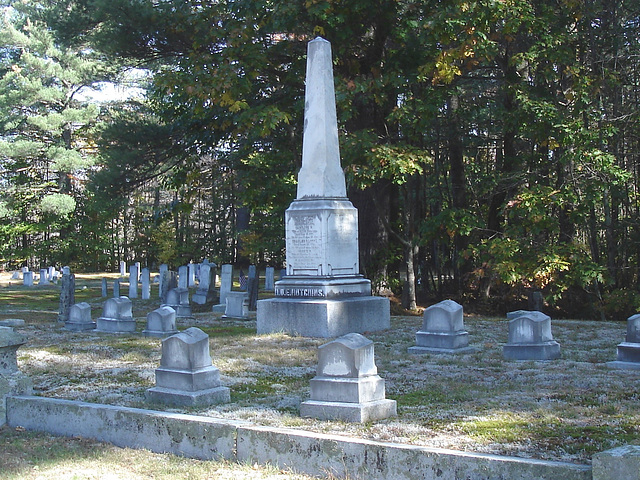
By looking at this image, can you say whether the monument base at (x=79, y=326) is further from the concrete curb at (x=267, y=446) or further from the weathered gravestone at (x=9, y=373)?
the concrete curb at (x=267, y=446)

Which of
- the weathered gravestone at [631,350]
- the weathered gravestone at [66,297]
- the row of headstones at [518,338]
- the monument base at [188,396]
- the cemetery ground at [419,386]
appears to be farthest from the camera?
the weathered gravestone at [66,297]

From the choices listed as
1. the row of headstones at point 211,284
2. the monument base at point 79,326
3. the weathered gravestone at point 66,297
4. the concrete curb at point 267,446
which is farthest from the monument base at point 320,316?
the concrete curb at point 267,446

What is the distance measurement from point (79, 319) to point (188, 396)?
7.78 m

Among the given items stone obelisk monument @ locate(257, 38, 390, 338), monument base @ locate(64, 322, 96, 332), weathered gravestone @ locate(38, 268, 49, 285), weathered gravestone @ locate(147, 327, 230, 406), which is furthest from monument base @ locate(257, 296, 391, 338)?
weathered gravestone @ locate(38, 268, 49, 285)

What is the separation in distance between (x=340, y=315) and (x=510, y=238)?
589 cm

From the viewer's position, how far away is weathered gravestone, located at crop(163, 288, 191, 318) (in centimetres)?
1592

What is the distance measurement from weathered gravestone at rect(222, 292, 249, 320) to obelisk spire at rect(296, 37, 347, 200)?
3699 millimetres

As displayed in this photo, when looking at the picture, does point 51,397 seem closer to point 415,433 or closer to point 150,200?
point 415,433

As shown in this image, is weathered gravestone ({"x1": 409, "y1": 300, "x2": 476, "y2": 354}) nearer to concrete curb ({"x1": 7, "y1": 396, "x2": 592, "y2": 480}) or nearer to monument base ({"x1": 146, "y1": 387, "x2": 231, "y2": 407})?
monument base ({"x1": 146, "y1": 387, "x2": 231, "y2": 407})

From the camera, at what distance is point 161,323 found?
1257 cm

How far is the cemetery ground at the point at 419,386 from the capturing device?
5.46 meters

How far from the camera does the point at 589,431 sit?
549cm

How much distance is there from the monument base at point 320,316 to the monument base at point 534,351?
302 cm

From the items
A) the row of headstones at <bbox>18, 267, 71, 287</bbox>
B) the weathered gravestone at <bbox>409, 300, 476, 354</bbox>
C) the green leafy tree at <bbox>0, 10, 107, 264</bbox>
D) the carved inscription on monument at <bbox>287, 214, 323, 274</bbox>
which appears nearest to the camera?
the weathered gravestone at <bbox>409, 300, 476, 354</bbox>
